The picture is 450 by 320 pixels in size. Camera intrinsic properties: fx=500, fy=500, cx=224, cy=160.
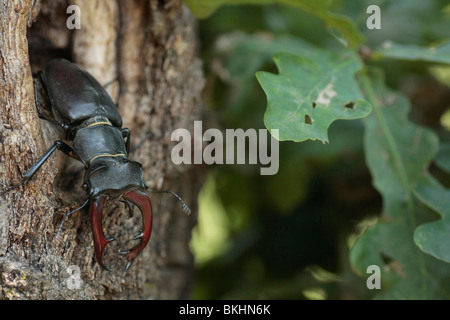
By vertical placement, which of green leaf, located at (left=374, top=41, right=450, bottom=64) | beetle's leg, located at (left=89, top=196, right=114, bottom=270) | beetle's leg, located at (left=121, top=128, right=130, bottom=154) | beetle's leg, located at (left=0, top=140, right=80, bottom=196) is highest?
green leaf, located at (left=374, top=41, right=450, bottom=64)

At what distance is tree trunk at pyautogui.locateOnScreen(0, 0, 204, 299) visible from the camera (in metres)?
1.75

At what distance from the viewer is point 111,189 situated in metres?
1.83

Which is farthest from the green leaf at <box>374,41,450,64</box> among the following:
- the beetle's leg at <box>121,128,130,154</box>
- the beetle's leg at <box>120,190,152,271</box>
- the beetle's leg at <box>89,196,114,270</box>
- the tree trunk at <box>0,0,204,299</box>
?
the beetle's leg at <box>89,196,114,270</box>

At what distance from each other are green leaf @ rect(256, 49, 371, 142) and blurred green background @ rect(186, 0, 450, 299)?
61 centimetres

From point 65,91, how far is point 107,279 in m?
0.81

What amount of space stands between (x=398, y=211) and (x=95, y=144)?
141 cm

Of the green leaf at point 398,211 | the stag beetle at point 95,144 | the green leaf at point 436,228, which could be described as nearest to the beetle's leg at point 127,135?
the stag beetle at point 95,144

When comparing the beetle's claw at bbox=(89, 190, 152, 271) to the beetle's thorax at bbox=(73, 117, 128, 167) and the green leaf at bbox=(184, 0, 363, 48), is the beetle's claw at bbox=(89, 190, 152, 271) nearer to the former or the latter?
the beetle's thorax at bbox=(73, 117, 128, 167)

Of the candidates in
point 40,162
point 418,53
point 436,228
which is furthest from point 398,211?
point 40,162

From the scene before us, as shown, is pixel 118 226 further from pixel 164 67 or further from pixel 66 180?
pixel 164 67

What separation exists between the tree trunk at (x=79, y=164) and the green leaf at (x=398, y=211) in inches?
36.6

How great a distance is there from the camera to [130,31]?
236 cm

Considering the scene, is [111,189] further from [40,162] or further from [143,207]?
[40,162]
